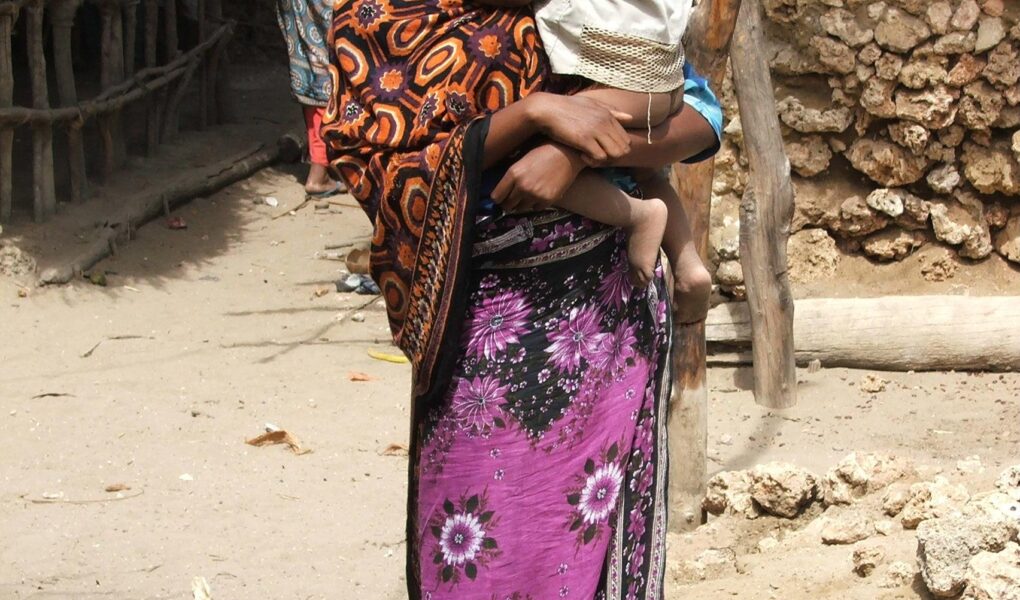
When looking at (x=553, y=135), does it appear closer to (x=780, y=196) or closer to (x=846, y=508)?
(x=846, y=508)

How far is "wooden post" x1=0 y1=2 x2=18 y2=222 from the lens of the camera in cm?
604

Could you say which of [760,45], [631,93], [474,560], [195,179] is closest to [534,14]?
[631,93]

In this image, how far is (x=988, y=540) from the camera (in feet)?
9.52

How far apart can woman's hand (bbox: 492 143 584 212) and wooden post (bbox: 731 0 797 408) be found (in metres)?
2.88

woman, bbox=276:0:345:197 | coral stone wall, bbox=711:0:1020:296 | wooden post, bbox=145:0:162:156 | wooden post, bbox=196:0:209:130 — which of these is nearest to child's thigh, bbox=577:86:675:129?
coral stone wall, bbox=711:0:1020:296

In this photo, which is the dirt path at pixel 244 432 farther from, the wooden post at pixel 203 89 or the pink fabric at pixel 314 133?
the wooden post at pixel 203 89

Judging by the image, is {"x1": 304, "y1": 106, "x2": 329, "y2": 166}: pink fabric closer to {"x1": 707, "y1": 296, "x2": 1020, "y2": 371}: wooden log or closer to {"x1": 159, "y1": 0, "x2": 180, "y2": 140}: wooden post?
{"x1": 159, "y1": 0, "x2": 180, "y2": 140}: wooden post

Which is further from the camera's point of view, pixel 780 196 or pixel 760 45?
pixel 780 196

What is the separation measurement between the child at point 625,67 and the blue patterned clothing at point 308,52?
5.72 m

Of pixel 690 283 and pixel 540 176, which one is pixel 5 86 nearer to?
pixel 690 283

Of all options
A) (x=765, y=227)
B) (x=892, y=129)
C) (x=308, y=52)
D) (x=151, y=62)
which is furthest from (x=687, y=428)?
(x=151, y=62)

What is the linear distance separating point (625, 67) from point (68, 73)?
523 centimetres

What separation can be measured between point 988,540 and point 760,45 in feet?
7.65

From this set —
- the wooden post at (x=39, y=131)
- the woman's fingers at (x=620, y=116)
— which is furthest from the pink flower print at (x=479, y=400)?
the wooden post at (x=39, y=131)
